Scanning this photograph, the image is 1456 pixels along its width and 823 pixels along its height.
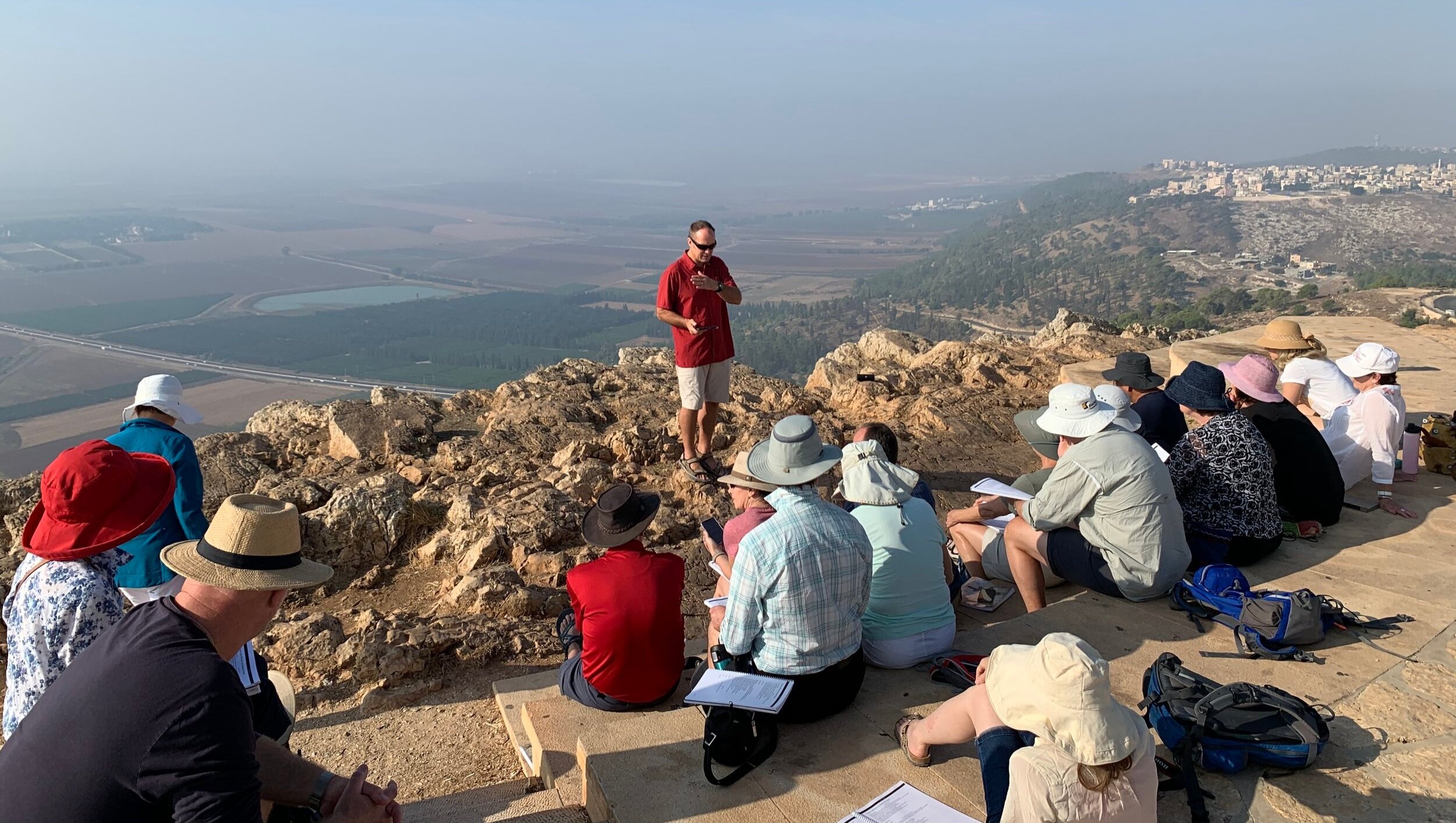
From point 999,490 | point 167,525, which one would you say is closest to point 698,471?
point 999,490

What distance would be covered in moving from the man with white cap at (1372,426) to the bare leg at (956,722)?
209 inches

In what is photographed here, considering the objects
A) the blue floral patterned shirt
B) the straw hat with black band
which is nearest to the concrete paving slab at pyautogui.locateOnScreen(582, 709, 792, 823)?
the straw hat with black band

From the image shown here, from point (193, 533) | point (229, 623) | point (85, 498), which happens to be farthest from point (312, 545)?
point (229, 623)

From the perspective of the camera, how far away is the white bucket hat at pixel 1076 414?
16.1 feet

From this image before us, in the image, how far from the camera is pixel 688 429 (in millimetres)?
7613

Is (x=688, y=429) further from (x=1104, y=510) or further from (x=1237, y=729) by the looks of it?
(x=1237, y=729)

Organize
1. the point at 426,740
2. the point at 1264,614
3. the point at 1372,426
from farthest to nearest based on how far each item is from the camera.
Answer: the point at 1372,426, the point at 426,740, the point at 1264,614

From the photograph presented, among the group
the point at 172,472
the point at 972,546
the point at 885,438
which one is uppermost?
the point at 172,472

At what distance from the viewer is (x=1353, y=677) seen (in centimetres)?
435

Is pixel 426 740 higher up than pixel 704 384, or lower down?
lower down

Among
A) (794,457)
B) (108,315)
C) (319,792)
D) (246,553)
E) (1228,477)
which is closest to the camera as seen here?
(246,553)

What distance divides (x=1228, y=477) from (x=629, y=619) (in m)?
3.90

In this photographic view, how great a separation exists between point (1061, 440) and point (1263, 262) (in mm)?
85395

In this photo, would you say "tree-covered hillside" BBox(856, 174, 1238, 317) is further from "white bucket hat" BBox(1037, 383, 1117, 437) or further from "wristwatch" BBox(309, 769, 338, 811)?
"wristwatch" BBox(309, 769, 338, 811)
